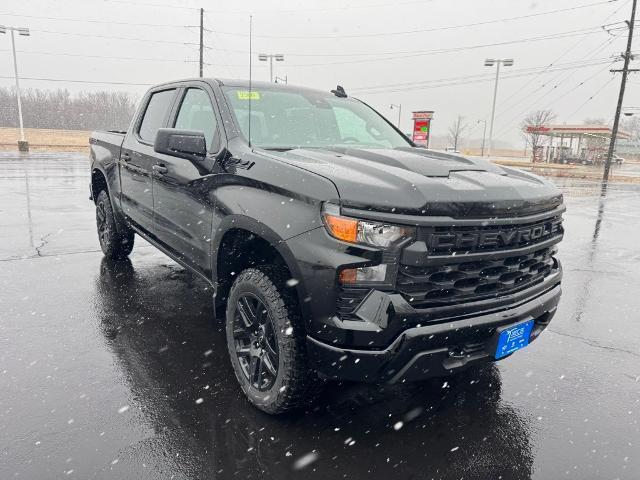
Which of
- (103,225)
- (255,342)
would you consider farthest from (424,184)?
(103,225)

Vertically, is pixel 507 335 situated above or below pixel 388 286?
below

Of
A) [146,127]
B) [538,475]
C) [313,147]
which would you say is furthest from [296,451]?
[146,127]

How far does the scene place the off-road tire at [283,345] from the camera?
2420mm

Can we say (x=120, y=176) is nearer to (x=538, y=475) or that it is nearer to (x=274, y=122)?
(x=274, y=122)

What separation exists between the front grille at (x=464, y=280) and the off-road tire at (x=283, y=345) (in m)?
0.61

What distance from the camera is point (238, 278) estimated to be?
281 cm

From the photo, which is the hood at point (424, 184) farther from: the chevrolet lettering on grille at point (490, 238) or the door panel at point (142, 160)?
the door panel at point (142, 160)

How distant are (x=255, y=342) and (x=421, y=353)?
103 centimetres

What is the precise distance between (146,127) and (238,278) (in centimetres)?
255

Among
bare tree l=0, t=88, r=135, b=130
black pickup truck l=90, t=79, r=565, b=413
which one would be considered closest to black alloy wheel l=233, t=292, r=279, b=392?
black pickup truck l=90, t=79, r=565, b=413

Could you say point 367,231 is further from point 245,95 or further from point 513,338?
point 245,95

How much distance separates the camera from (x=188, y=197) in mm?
3383

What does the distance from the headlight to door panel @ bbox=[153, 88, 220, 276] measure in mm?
1178

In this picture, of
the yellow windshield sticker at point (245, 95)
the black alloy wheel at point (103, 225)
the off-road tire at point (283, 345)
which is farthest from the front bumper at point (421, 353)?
the black alloy wheel at point (103, 225)
